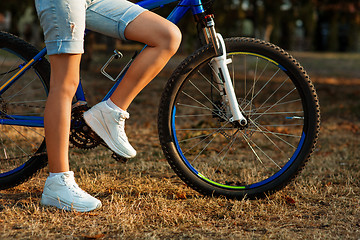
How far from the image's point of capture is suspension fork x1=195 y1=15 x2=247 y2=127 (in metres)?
2.76

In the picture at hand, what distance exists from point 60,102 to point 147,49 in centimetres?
58

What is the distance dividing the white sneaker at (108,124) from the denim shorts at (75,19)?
1.24ft

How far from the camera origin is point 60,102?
254 centimetres

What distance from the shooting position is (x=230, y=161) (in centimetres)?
388

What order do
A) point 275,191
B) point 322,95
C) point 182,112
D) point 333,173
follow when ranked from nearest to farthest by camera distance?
point 275,191
point 333,173
point 182,112
point 322,95

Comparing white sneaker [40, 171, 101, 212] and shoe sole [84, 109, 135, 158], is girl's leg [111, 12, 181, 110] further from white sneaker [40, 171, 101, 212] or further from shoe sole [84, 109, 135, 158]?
white sneaker [40, 171, 101, 212]

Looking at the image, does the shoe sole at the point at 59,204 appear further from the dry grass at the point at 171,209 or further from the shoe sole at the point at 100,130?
the shoe sole at the point at 100,130

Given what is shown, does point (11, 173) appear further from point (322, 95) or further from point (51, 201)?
point (322, 95)

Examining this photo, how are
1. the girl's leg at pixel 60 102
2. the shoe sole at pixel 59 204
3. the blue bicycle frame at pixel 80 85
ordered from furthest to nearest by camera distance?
the blue bicycle frame at pixel 80 85 < the shoe sole at pixel 59 204 < the girl's leg at pixel 60 102

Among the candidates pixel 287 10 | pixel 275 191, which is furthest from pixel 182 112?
pixel 287 10

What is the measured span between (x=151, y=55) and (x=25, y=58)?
87cm

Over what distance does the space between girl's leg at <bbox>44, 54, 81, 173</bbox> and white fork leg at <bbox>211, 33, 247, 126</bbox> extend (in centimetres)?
84

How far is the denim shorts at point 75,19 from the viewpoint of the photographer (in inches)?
95.7

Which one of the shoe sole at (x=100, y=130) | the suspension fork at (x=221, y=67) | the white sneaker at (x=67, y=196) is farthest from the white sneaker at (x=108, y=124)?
the suspension fork at (x=221, y=67)
